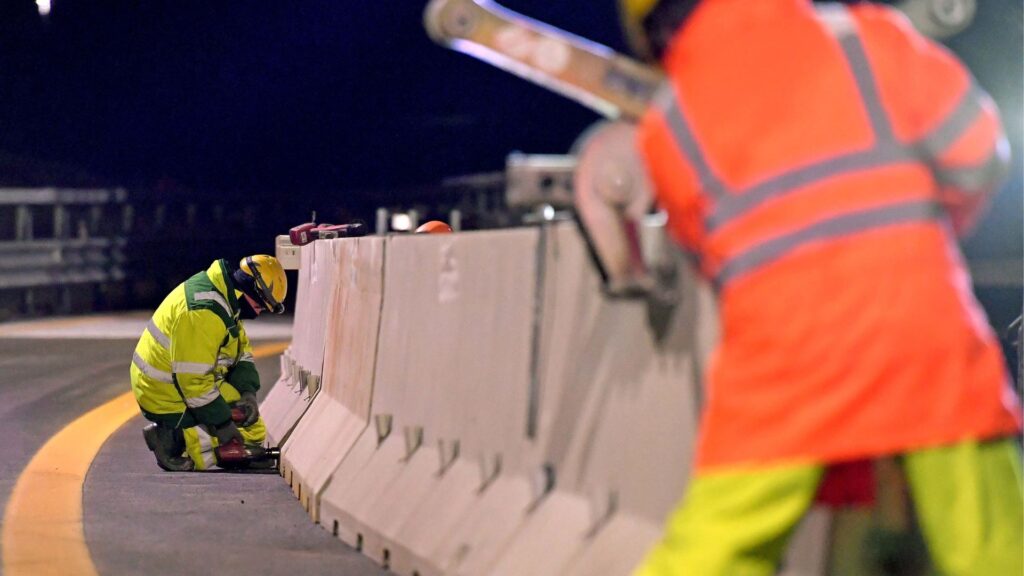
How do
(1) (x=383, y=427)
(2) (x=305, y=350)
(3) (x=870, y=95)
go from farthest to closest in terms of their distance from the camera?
1. (2) (x=305, y=350)
2. (1) (x=383, y=427)
3. (3) (x=870, y=95)

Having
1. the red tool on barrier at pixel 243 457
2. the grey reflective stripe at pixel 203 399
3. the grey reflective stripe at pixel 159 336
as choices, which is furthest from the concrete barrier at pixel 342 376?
the grey reflective stripe at pixel 159 336

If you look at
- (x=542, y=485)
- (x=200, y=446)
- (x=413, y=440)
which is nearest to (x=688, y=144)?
(x=542, y=485)

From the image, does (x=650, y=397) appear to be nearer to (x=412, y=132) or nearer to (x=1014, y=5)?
(x=1014, y=5)

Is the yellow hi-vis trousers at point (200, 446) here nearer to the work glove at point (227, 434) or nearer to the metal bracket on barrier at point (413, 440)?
the work glove at point (227, 434)

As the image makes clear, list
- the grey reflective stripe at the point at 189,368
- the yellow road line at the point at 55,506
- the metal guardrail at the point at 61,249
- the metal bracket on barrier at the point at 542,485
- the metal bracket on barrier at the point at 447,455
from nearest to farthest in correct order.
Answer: the metal bracket on barrier at the point at 542,485 → the metal bracket on barrier at the point at 447,455 → the yellow road line at the point at 55,506 → the grey reflective stripe at the point at 189,368 → the metal guardrail at the point at 61,249

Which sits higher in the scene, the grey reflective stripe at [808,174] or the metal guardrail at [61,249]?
the grey reflective stripe at [808,174]

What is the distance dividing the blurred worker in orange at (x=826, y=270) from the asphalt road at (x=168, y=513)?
3.04 metres

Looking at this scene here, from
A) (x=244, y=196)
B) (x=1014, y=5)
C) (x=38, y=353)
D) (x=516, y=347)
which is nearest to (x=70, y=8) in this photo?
(x=244, y=196)

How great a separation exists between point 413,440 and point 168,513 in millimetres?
1819

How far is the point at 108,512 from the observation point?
296 inches

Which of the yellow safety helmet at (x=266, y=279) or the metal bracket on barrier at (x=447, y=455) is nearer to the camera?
the metal bracket on barrier at (x=447, y=455)

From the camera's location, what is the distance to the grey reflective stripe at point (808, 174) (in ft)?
10.3

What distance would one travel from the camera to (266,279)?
10.3 meters

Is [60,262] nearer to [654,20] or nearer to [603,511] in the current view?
[603,511]
